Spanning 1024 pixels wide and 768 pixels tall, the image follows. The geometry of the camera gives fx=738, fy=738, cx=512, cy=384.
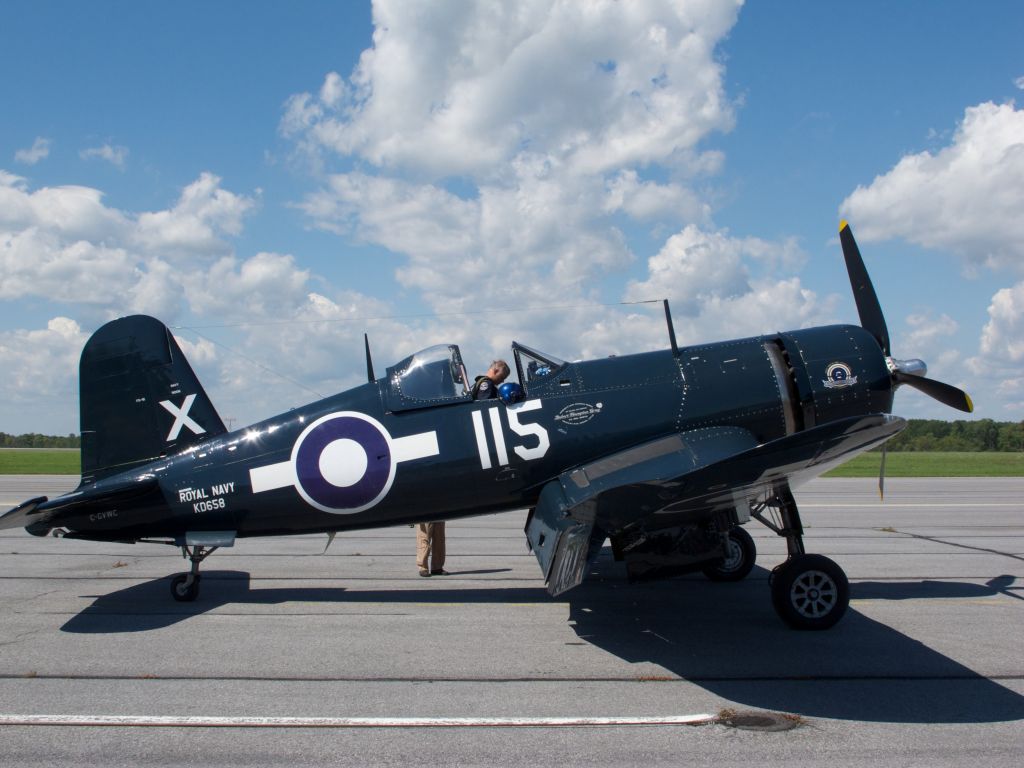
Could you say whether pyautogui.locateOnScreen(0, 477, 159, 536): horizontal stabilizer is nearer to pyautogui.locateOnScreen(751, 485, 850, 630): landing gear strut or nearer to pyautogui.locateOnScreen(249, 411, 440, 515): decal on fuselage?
pyautogui.locateOnScreen(249, 411, 440, 515): decal on fuselage

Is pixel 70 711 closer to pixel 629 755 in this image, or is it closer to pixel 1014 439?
pixel 629 755

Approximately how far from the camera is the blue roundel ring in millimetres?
6785

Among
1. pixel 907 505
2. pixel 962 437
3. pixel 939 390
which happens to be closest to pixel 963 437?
pixel 962 437

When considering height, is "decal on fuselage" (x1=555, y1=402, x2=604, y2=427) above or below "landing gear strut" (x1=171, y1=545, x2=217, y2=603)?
above

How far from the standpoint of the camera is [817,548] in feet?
33.7

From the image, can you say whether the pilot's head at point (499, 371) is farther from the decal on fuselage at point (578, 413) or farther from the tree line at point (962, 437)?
the tree line at point (962, 437)

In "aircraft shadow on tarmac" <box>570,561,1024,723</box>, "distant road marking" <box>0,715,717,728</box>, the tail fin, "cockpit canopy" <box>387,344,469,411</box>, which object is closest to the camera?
"distant road marking" <box>0,715,717,728</box>

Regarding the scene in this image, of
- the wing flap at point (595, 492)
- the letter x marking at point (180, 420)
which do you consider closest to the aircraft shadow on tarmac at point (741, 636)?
the wing flap at point (595, 492)

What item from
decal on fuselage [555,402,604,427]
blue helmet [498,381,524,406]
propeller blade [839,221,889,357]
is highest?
propeller blade [839,221,889,357]

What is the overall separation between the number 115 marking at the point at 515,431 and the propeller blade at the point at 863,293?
3428 mm

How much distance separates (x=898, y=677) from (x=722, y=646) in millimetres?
1213

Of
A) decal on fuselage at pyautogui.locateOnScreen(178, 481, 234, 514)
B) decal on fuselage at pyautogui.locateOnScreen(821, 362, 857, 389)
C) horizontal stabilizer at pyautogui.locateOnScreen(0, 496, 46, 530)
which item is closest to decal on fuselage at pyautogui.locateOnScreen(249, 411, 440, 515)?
decal on fuselage at pyautogui.locateOnScreen(178, 481, 234, 514)

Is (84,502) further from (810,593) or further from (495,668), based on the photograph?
(810,593)

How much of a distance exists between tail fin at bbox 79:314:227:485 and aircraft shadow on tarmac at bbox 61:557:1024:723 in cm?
147
